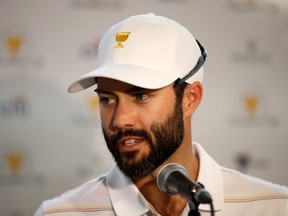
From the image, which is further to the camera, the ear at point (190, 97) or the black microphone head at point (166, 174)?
the ear at point (190, 97)

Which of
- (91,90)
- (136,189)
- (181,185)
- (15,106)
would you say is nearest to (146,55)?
(136,189)

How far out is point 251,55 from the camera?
8.00 ft

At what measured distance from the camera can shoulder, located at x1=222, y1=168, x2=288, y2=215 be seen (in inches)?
56.7

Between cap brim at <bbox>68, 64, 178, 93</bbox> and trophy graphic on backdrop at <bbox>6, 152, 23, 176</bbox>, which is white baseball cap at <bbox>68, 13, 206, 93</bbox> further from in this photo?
trophy graphic on backdrop at <bbox>6, 152, 23, 176</bbox>

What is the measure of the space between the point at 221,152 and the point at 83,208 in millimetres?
1122

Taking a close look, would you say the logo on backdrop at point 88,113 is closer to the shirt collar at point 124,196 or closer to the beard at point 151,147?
the shirt collar at point 124,196

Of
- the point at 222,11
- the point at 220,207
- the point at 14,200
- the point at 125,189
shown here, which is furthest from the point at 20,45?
the point at 220,207

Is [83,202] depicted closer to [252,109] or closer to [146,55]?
[146,55]

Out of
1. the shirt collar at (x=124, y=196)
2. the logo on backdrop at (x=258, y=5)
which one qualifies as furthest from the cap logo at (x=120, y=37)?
the logo on backdrop at (x=258, y=5)

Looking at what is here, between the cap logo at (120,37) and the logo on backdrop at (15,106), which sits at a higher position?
the cap logo at (120,37)

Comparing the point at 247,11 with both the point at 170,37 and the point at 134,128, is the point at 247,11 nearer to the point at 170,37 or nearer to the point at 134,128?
the point at 170,37

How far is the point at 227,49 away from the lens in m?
2.43

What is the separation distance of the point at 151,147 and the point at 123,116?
0.12 metres

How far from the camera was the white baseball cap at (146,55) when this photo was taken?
1.30m
